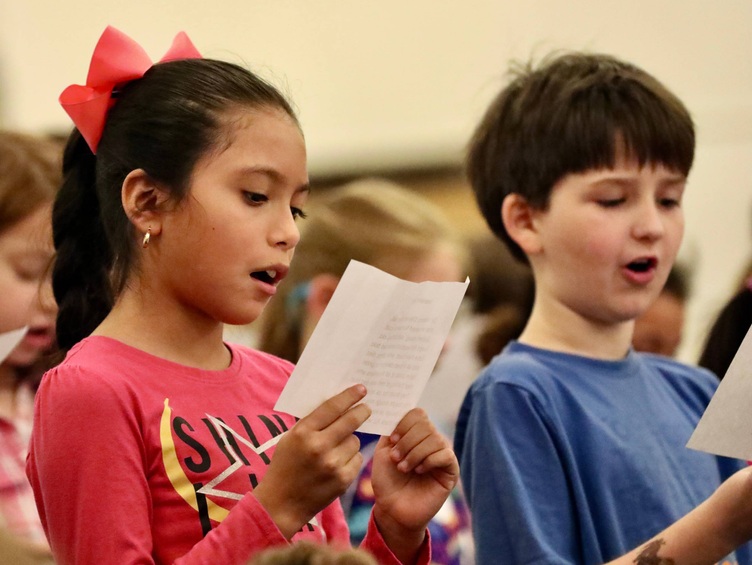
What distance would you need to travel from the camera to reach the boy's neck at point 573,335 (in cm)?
203

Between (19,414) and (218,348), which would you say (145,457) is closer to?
(218,348)

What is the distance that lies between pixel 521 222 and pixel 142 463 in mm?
941

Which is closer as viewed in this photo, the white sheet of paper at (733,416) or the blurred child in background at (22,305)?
the white sheet of paper at (733,416)

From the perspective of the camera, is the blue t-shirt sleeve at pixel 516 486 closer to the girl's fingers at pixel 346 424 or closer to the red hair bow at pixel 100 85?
the girl's fingers at pixel 346 424

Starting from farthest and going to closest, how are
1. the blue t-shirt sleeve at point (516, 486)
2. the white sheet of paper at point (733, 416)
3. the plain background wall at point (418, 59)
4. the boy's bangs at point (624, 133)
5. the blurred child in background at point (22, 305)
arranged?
the plain background wall at point (418, 59) → the blurred child in background at point (22, 305) → the boy's bangs at point (624, 133) → the blue t-shirt sleeve at point (516, 486) → the white sheet of paper at point (733, 416)

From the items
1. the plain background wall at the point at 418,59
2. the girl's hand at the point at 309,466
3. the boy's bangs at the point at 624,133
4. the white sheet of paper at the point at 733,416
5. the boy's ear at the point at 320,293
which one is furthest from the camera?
Result: the plain background wall at the point at 418,59

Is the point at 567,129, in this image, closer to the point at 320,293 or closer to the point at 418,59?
the point at 320,293

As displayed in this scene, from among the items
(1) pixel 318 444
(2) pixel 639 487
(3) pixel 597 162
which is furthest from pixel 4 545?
(3) pixel 597 162

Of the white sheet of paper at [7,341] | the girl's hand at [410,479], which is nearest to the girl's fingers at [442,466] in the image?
the girl's hand at [410,479]

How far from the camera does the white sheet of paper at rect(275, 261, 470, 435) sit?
1.40 m

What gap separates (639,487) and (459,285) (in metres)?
0.63

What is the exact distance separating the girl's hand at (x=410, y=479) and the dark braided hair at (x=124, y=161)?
448 mm

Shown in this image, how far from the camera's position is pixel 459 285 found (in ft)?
4.67

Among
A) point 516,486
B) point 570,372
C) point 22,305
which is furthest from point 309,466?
point 22,305
